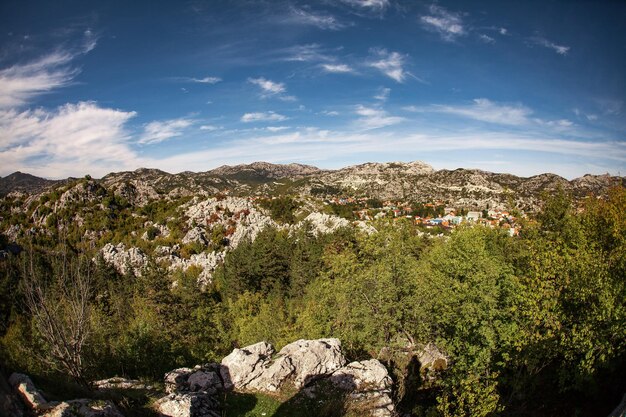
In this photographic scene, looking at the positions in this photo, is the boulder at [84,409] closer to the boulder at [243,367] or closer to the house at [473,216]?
the boulder at [243,367]

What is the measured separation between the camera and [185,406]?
12.4 m

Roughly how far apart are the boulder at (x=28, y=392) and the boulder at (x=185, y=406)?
4.14 m

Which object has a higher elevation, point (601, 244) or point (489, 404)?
point (601, 244)

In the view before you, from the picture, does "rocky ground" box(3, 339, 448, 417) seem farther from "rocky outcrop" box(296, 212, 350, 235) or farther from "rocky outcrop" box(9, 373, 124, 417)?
Answer: "rocky outcrop" box(296, 212, 350, 235)

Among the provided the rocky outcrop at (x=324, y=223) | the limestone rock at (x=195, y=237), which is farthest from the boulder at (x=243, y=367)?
the limestone rock at (x=195, y=237)

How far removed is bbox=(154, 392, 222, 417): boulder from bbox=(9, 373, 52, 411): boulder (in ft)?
13.6

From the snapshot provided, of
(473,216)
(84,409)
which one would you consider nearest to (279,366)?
(84,409)

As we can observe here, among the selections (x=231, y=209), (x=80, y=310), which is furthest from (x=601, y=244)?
(x=231, y=209)

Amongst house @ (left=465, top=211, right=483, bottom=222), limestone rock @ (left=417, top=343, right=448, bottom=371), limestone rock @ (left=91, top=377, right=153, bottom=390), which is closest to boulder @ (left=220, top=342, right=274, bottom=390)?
limestone rock @ (left=91, top=377, right=153, bottom=390)

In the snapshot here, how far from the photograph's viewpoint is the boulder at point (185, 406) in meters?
12.3

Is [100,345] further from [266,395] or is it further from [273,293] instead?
[273,293]

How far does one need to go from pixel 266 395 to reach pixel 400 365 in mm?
8548

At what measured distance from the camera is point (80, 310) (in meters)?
15.6

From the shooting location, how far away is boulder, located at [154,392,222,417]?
1227cm
